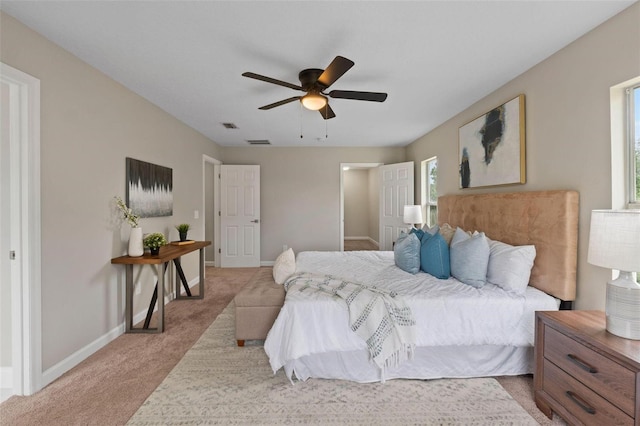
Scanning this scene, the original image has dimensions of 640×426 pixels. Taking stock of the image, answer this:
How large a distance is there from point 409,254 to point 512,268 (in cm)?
84

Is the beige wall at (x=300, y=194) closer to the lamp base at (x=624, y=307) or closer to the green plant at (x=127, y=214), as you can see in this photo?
the green plant at (x=127, y=214)

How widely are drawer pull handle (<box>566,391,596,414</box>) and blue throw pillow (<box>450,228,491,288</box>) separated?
80 cm

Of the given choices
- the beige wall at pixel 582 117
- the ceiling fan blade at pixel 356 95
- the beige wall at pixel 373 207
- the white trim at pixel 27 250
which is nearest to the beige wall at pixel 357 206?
the beige wall at pixel 373 207

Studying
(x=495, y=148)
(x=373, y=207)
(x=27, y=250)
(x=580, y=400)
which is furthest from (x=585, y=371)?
(x=373, y=207)

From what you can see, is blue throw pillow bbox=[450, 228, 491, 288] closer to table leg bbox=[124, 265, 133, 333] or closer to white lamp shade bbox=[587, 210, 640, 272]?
white lamp shade bbox=[587, 210, 640, 272]

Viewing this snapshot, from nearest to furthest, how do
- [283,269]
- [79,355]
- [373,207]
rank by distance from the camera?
[79,355], [283,269], [373,207]

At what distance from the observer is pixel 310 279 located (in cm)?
239

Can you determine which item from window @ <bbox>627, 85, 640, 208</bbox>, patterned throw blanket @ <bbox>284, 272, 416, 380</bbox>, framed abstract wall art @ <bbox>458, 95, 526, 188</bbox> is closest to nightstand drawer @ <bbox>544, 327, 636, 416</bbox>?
patterned throw blanket @ <bbox>284, 272, 416, 380</bbox>

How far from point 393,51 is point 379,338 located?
2134 millimetres

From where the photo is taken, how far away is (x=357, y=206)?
8.90 meters

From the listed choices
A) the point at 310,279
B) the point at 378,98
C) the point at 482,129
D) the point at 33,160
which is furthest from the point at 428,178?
the point at 33,160

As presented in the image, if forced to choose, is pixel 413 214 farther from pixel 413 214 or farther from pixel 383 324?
pixel 383 324

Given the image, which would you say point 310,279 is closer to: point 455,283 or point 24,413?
point 455,283

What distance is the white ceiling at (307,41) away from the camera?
1.67 m
